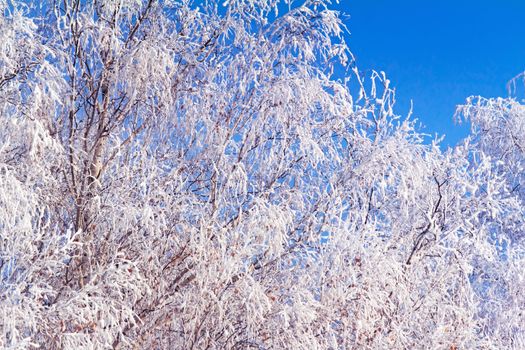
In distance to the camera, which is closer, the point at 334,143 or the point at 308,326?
the point at 308,326

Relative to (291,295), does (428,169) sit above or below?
above

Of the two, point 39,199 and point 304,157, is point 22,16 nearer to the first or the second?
point 39,199

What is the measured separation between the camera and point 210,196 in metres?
5.91

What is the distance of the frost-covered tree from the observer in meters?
5.19

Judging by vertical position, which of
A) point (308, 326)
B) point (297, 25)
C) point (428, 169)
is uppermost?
point (297, 25)

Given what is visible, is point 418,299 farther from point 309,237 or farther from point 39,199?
point 39,199

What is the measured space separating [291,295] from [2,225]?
7.03 ft

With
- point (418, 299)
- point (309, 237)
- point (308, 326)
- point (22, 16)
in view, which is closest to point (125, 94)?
point (22, 16)

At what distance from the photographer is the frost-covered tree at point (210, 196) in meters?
5.19

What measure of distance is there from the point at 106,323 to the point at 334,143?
8.23 ft

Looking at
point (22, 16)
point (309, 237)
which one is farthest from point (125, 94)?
point (309, 237)

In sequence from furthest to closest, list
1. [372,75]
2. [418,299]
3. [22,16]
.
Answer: [372,75] < [418,299] < [22,16]

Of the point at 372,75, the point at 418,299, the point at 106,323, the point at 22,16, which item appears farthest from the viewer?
the point at 372,75

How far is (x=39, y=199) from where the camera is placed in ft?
17.7
